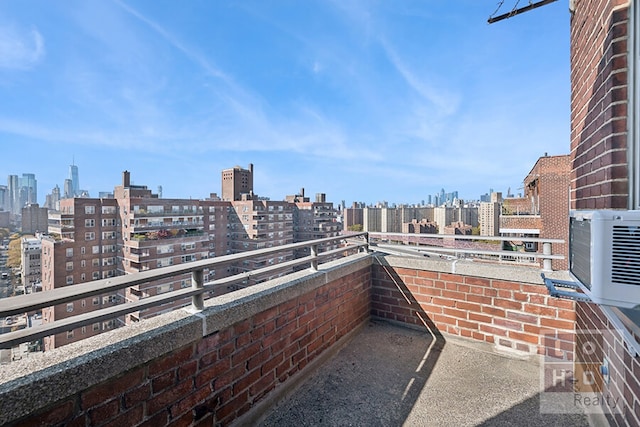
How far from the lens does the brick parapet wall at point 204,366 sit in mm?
1069

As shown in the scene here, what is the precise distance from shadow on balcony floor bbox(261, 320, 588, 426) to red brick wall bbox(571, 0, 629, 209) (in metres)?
1.67

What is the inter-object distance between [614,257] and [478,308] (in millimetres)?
2319

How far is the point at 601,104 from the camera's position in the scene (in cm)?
161

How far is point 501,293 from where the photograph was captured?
300cm

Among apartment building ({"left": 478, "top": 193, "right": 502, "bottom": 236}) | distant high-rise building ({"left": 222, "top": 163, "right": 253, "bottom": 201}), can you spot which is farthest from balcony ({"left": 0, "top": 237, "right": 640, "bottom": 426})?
distant high-rise building ({"left": 222, "top": 163, "right": 253, "bottom": 201})

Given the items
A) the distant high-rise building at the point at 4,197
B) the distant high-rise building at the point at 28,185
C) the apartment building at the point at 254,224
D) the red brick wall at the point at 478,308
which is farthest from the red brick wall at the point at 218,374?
the distant high-rise building at the point at 28,185

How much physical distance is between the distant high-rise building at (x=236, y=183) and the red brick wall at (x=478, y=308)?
41255 mm

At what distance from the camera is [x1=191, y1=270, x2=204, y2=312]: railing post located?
1.66 m

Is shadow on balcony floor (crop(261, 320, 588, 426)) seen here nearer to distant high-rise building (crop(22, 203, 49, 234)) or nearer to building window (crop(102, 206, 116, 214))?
distant high-rise building (crop(22, 203, 49, 234))

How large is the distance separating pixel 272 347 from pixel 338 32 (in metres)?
8.68

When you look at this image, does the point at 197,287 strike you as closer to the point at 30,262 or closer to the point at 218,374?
the point at 218,374

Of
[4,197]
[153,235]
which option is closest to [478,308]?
[153,235]

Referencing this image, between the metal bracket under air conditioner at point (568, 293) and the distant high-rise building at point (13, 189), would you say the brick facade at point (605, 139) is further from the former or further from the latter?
the distant high-rise building at point (13, 189)

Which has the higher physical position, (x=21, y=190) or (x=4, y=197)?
(x=21, y=190)
